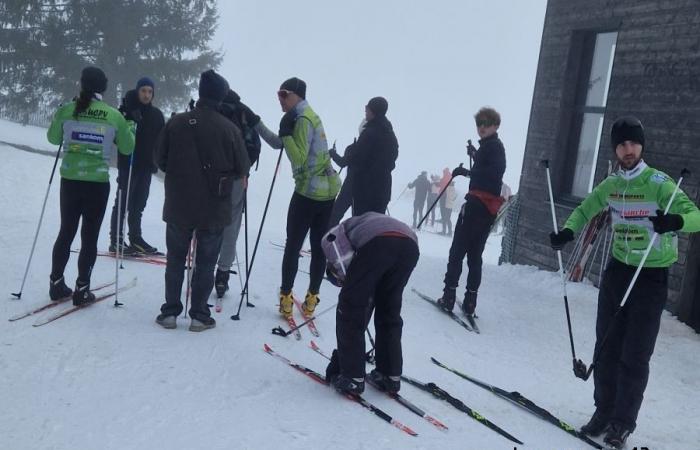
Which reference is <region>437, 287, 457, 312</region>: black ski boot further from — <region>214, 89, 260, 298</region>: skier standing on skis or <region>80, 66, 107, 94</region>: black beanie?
<region>80, 66, 107, 94</region>: black beanie

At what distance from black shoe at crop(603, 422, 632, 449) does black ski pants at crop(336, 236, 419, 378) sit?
1.47 m

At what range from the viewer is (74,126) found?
5293 millimetres

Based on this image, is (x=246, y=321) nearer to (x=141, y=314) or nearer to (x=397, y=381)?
(x=141, y=314)

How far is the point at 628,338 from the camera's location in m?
4.12

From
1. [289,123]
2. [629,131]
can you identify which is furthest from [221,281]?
[629,131]

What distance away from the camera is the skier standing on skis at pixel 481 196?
6770mm

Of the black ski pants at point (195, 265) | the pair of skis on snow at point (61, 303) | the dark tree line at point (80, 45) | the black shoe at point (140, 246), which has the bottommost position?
the pair of skis on snow at point (61, 303)

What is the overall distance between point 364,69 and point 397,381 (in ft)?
528

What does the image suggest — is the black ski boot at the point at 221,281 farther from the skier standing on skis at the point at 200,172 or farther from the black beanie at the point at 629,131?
the black beanie at the point at 629,131

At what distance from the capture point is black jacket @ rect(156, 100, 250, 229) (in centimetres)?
482

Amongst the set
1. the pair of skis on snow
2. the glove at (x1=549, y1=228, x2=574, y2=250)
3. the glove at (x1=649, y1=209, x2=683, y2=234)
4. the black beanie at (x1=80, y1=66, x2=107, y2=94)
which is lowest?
the pair of skis on snow

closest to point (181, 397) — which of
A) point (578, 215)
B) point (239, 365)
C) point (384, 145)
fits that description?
point (239, 365)

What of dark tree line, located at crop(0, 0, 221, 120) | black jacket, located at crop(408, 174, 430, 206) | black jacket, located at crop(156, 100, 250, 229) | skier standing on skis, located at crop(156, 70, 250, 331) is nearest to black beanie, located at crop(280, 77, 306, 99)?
skier standing on skis, located at crop(156, 70, 250, 331)

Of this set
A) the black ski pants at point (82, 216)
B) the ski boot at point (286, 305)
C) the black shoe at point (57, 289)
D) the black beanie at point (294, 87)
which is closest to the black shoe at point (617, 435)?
the ski boot at point (286, 305)
